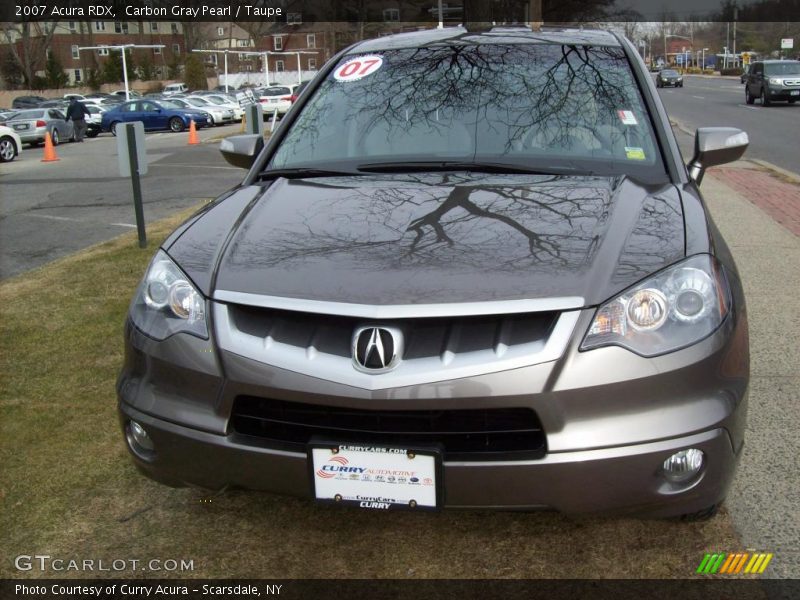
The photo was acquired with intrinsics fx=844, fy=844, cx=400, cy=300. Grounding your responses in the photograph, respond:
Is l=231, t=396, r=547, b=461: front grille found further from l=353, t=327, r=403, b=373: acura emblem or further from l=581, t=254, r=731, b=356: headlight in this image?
l=581, t=254, r=731, b=356: headlight

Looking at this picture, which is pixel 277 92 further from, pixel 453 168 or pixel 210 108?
pixel 453 168

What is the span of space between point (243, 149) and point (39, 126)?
90.5 ft

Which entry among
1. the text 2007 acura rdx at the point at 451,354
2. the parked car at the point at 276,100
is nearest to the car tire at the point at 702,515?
the text 2007 acura rdx at the point at 451,354

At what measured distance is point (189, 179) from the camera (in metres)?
15.8

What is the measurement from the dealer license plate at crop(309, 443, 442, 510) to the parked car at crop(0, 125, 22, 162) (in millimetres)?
21991

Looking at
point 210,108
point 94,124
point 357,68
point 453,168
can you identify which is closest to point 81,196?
point 357,68

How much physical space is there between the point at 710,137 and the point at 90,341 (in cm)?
369

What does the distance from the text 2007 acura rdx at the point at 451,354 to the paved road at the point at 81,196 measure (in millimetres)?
5654

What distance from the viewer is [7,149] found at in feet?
71.4

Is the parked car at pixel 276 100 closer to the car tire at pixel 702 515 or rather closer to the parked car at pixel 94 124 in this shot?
the parked car at pixel 94 124

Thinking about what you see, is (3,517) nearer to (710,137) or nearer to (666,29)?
(710,137)

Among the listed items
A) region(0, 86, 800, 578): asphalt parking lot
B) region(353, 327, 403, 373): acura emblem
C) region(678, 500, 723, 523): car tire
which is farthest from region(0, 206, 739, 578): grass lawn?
region(353, 327, 403, 373): acura emblem

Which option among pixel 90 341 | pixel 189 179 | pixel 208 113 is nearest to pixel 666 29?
pixel 208 113

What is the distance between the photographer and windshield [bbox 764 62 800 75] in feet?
108
